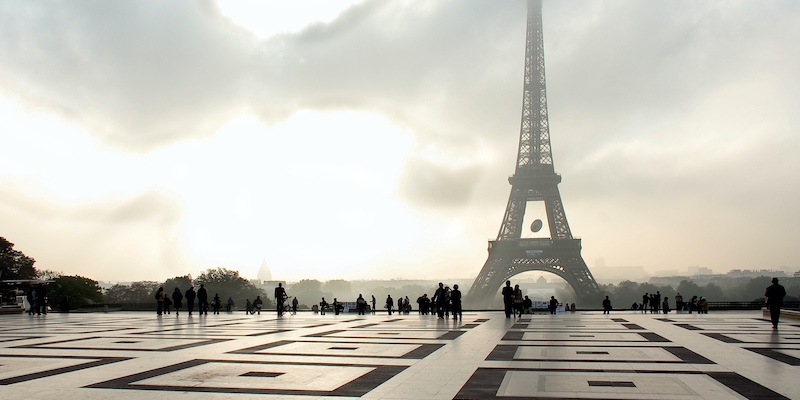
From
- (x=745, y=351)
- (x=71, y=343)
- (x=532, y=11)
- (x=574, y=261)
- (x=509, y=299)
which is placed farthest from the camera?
(x=532, y=11)

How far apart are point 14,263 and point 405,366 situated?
252 ft

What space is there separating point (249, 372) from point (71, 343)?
7.38m

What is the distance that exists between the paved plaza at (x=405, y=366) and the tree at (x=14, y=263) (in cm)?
6303

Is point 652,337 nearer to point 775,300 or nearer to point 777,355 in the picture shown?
point 777,355

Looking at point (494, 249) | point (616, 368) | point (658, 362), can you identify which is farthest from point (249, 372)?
point (494, 249)

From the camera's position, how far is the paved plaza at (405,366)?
8070 millimetres

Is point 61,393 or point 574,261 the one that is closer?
point 61,393

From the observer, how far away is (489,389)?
8.18 metres

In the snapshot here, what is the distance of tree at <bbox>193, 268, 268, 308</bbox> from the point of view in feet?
A: 319

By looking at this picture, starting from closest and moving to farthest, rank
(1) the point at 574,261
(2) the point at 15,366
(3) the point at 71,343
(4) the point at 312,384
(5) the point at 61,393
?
(5) the point at 61,393 → (4) the point at 312,384 → (2) the point at 15,366 → (3) the point at 71,343 → (1) the point at 574,261

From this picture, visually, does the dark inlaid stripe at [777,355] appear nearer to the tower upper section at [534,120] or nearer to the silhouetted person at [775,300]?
the silhouetted person at [775,300]

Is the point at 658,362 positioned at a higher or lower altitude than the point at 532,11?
lower

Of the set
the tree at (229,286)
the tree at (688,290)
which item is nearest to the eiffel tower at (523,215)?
the tree at (229,286)

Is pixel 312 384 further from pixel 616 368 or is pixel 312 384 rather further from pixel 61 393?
pixel 616 368
